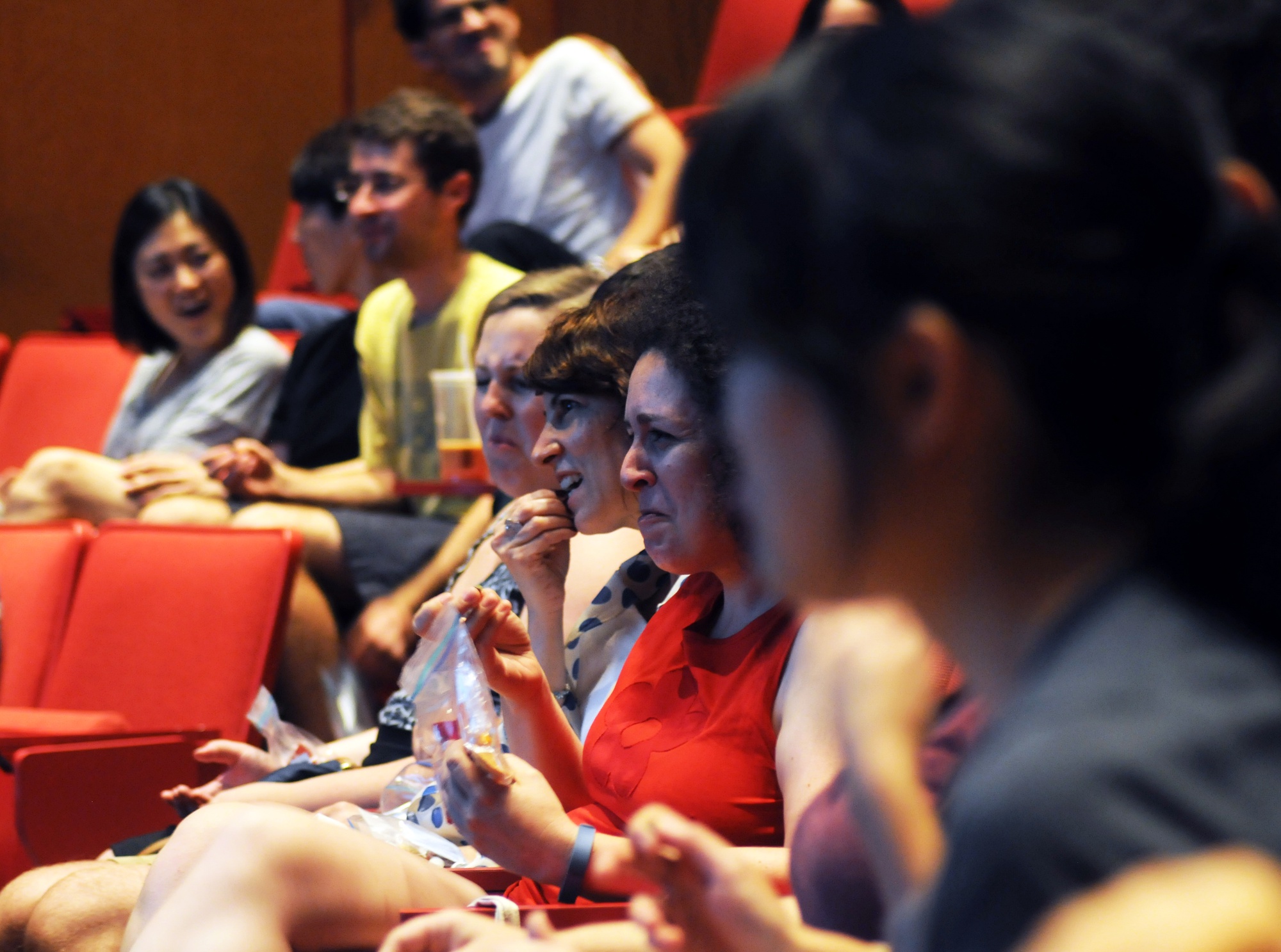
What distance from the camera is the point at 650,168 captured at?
2930 mm

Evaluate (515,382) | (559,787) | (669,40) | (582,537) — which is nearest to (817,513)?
(559,787)

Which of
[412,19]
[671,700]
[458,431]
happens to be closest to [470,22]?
[412,19]

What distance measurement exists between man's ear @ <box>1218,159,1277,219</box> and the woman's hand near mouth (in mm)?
1110

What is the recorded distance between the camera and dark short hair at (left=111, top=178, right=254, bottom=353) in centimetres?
309

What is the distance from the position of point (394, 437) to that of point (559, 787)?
1.49m

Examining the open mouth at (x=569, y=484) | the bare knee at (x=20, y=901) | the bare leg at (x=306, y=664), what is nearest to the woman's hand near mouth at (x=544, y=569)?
the open mouth at (x=569, y=484)

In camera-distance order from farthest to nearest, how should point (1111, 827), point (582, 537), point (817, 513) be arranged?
point (582, 537), point (817, 513), point (1111, 827)

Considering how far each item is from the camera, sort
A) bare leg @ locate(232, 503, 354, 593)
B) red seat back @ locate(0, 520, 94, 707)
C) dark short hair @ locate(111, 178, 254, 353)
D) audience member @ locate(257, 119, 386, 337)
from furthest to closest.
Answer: audience member @ locate(257, 119, 386, 337)
dark short hair @ locate(111, 178, 254, 353)
bare leg @ locate(232, 503, 354, 593)
red seat back @ locate(0, 520, 94, 707)

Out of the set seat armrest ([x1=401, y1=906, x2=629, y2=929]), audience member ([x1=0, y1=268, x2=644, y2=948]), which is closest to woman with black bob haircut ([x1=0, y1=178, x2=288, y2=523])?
audience member ([x1=0, y1=268, x2=644, y2=948])

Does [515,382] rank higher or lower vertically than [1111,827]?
lower

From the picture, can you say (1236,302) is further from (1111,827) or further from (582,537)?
(582,537)

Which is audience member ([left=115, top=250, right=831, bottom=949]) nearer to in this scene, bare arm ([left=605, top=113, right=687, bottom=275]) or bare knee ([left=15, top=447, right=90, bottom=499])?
bare arm ([left=605, top=113, right=687, bottom=275])

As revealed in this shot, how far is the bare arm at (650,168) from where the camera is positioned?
2750mm

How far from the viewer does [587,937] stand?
2.66 ft
